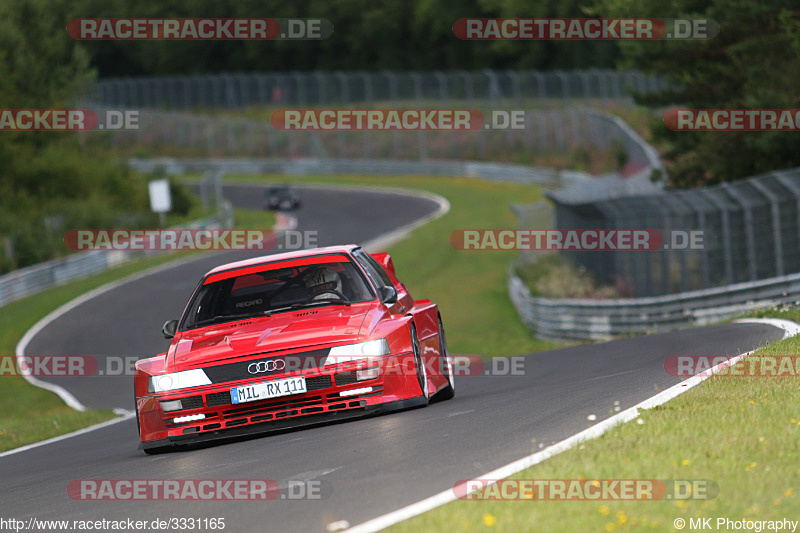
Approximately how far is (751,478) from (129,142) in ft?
263

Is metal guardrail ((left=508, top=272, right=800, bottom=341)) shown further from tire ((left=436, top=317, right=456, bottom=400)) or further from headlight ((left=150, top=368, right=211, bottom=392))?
headlight ((left=150, top=368, right=211, bottom=392))

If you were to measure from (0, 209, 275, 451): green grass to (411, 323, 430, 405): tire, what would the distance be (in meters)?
5.47

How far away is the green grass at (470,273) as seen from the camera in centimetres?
2516

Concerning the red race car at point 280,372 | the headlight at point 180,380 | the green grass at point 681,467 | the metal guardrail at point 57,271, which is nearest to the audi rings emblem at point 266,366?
the red race car at point 280,372

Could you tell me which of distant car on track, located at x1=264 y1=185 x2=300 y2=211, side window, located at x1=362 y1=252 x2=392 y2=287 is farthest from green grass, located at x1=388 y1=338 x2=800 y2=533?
distant car on track, located at x1=264 y1=185 x2=300 y2=211

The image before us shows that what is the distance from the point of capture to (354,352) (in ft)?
28.6

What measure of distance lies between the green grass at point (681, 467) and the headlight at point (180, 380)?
10.3 feet

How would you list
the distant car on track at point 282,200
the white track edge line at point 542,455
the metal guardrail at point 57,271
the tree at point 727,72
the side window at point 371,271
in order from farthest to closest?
the distant car on track at point 282,200
the metal guardrail at point 57,271
the tree at point 727,72
the side window at point 371,271
the white track edge line at point 542,455

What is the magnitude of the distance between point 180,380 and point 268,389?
66 centimetres

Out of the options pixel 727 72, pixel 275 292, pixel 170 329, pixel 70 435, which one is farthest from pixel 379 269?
pixel 727 72

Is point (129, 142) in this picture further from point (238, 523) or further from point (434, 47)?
point (238, 523)

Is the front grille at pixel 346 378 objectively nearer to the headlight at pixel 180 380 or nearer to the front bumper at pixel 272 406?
the front bumper at pixel 272 406

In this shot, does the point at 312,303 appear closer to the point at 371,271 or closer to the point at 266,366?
the point at 371,271

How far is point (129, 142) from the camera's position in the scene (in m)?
82.7
